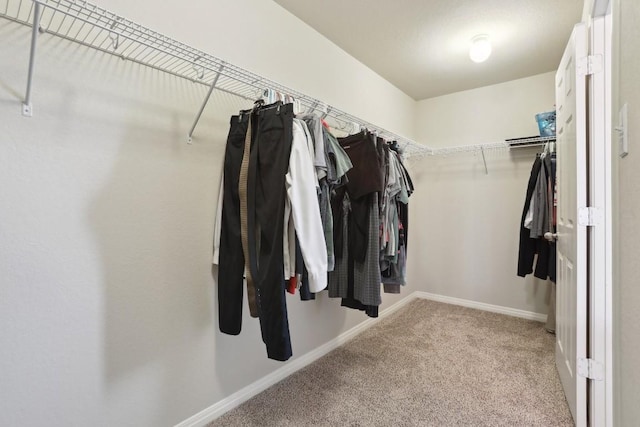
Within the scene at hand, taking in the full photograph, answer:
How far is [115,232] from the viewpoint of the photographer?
1278mm

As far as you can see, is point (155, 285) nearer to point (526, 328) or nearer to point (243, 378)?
point (243, 378)

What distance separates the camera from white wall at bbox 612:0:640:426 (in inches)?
32.0

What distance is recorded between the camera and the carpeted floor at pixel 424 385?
5.44 ft

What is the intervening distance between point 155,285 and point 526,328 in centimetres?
311

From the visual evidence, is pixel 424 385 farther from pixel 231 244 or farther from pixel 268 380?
pixel 231 244

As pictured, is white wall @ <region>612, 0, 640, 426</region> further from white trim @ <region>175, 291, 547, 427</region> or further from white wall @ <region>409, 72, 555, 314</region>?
white wall @ <region>409, 72, 555, 314</region>

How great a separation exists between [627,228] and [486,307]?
109 inches

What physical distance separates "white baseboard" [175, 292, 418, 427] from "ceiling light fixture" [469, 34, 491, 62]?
7.78ft

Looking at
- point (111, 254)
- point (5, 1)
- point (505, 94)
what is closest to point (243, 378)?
point (111, 254)

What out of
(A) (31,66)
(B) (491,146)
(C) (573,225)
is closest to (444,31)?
(B) (491,146)

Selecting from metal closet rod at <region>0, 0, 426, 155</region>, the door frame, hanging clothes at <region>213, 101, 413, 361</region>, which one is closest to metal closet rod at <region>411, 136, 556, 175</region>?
the door frame

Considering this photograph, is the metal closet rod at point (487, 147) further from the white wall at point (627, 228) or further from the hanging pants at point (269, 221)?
the hanging pants at point (269, 221)

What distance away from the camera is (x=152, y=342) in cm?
141

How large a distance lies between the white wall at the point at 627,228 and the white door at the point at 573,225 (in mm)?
439
